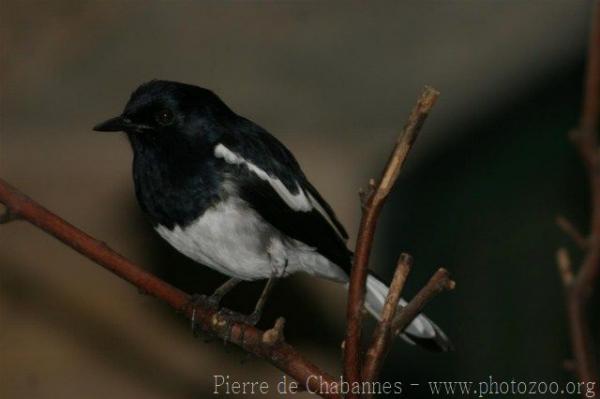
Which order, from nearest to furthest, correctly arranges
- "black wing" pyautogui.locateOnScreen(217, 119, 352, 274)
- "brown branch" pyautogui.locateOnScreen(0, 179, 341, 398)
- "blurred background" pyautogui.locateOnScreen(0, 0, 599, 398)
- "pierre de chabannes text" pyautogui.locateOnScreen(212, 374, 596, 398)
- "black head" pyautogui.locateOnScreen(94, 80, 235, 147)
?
"pierre de chabannes text" pyautogui.locateOnScreen(212, 374, 596, 398) < "brown branch" pyautogui.locateOnScreen(0, 179, 341, 398) < "black head" pyautogui.locateOnScreen(94, 80, 235, 147) < "black wing" pyautogui.locateOnScreen(217, 119, 352, 274) < "blurred background" pyautogui.locateOnScreen(0, 0, 599, 398)

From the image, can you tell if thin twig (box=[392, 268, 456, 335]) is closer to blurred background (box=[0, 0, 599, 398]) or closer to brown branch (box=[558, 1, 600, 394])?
brown branch (box=[558, 1, 600, 394])

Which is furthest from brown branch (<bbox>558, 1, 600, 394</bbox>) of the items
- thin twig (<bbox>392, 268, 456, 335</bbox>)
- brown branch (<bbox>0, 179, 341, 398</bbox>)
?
brown branch (<bbox>0, 179, 341, 398</bbox>)

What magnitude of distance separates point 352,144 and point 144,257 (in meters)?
0.86

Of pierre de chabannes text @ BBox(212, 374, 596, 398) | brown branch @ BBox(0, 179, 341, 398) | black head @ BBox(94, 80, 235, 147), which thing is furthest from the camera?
black head @ BBox(94, 80, 235, 147)

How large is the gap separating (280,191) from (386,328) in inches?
28.8

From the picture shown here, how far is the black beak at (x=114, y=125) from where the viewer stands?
1874 millimetres

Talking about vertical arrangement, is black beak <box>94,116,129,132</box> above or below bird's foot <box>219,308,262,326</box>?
above

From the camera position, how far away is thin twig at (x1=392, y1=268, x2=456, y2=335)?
1.63m

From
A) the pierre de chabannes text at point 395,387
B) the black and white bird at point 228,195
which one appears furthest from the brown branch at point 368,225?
the black and white bird at point 228,195

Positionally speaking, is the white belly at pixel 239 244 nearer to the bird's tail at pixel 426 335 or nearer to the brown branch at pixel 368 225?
the bird's tail at pixel 426 335

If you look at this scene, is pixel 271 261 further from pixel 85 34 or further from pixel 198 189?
pixel 85 34

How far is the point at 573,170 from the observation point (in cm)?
454

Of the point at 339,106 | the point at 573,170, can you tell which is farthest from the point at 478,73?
the point at 573,170

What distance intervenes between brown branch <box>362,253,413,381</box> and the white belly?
661mm
